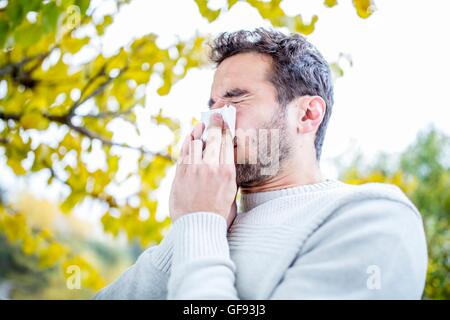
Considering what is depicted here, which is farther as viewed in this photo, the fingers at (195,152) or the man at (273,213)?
the fingers at (195,152)

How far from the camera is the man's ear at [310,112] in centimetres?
128

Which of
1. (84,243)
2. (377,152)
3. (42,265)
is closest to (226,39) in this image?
(42,265)

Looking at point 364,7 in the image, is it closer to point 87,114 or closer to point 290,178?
point 290,178

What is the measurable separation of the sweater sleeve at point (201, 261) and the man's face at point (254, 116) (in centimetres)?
26

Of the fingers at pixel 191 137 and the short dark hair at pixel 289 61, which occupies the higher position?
the short dark hair at pixel 289 61

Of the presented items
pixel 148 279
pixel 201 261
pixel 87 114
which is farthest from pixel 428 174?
pixel 201 261

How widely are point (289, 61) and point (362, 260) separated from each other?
0.67 metres

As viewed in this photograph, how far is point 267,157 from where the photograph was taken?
3.98ft

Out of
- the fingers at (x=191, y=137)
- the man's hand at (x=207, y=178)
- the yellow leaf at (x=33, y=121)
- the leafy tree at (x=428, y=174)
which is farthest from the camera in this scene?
the leafy tree at (x=428, y=174)

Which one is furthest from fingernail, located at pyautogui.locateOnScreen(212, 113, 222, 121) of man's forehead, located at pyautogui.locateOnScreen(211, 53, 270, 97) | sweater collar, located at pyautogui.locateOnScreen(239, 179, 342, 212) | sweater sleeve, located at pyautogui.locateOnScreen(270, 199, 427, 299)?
sweater sleeve, located at pyautogui.locateOnScreen(270, 199, 427, 299)

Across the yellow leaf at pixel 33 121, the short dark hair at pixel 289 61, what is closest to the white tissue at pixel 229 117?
the short dark hair at pixel 289 61

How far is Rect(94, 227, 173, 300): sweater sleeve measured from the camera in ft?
3.36

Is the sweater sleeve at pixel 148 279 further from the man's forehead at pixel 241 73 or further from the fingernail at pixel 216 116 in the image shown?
the man's forehead at pixel 241 73
